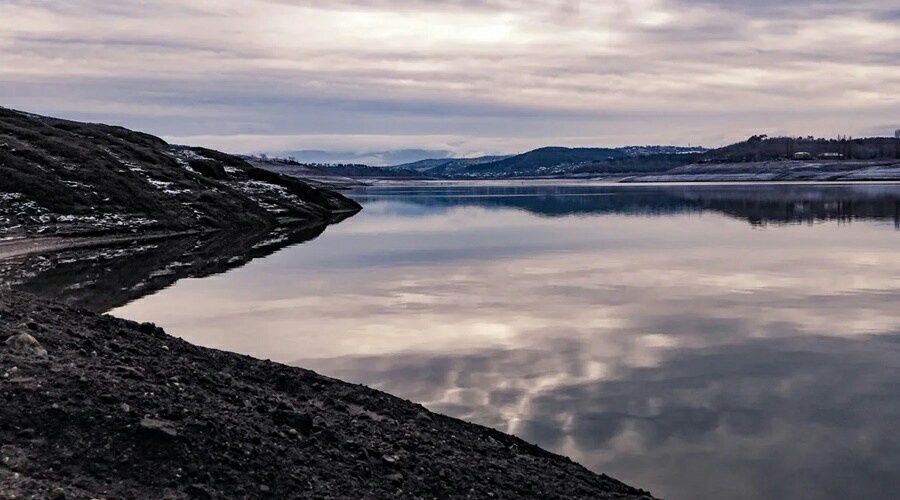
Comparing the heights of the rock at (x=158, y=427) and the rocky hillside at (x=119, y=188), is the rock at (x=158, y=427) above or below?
below

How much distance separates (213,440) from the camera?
9.16m

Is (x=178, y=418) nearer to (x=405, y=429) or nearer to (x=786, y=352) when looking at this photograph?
(x=405, y=429)

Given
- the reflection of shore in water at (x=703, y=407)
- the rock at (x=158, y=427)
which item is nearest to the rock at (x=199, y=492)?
the rock at (x=158, y=427)

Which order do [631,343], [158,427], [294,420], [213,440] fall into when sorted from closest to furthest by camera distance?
1. [158,427]
2. [213,440]
3. [294,420]
4. [631,343]

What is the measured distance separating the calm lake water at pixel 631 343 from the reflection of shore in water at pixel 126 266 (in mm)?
1424

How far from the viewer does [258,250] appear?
41.3 m

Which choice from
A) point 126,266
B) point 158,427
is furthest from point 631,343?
point 126,266

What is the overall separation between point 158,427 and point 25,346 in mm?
3266

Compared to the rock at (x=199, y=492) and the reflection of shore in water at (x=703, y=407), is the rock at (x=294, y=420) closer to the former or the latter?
the rock at (x=199, y=492)

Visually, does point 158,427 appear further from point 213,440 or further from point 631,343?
Answer: point 631,343

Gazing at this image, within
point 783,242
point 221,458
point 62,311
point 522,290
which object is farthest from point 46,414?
point 783,242

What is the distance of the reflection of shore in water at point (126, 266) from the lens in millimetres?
25641

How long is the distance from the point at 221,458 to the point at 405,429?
124 inches

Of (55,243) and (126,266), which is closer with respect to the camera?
(126,266)
